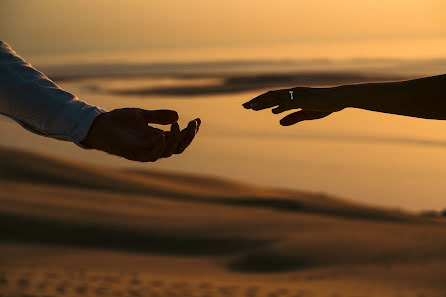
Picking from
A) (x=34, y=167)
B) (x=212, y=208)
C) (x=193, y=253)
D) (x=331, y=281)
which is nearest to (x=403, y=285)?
(x=331, y=281)

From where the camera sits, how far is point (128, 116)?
299cm

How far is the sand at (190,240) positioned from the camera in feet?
68.5

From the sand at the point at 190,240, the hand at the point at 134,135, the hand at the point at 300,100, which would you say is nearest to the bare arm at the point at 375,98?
the hand at the point at 300,100

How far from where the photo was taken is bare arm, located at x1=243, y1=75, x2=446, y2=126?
364 cm

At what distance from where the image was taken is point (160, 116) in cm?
306

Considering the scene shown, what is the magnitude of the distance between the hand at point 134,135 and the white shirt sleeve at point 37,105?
6cm

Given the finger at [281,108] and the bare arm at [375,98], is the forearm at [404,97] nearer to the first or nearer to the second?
the bare arm at [375,98]

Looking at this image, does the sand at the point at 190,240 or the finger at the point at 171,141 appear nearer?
the finger at the point at 171,141

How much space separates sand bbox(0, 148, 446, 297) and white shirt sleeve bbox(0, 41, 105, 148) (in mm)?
15306

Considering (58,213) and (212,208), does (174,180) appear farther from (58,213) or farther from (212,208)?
(58,213)

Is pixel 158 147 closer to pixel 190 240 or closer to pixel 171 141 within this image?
pixel 171 141

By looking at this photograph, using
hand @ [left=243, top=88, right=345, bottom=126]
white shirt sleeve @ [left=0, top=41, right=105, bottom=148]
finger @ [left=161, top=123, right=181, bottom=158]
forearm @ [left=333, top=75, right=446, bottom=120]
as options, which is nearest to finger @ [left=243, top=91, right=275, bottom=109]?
hand @ [left=243, top=88, right=345, bottom=126]

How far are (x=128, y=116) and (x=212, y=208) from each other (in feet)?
121

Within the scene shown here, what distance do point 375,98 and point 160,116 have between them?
1.02 m
